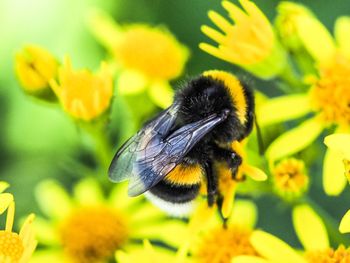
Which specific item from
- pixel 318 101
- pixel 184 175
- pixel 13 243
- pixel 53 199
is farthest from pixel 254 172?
pixel 53 199

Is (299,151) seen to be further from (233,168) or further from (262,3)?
(262,3)

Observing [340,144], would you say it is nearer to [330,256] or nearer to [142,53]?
[330,256]

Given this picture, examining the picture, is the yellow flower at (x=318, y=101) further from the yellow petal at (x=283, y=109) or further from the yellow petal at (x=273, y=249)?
the yellow petal at (x=273, y=249)

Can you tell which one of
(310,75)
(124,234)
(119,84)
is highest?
(310,75)

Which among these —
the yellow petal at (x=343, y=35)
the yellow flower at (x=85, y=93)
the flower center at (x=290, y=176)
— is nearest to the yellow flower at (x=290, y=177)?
the flower center at (x=290, y=176)

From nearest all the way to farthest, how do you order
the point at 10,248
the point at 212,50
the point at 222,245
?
1. the point at 10,248
2. the point at 212,50
3. the point at 222,245

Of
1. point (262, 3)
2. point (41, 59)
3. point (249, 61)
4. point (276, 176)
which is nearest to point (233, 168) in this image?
point (276, 176)

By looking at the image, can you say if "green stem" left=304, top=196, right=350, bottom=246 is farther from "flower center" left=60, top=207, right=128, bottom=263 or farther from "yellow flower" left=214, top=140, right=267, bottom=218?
"flower center" left=60, top=207, right=128, bottom=263
